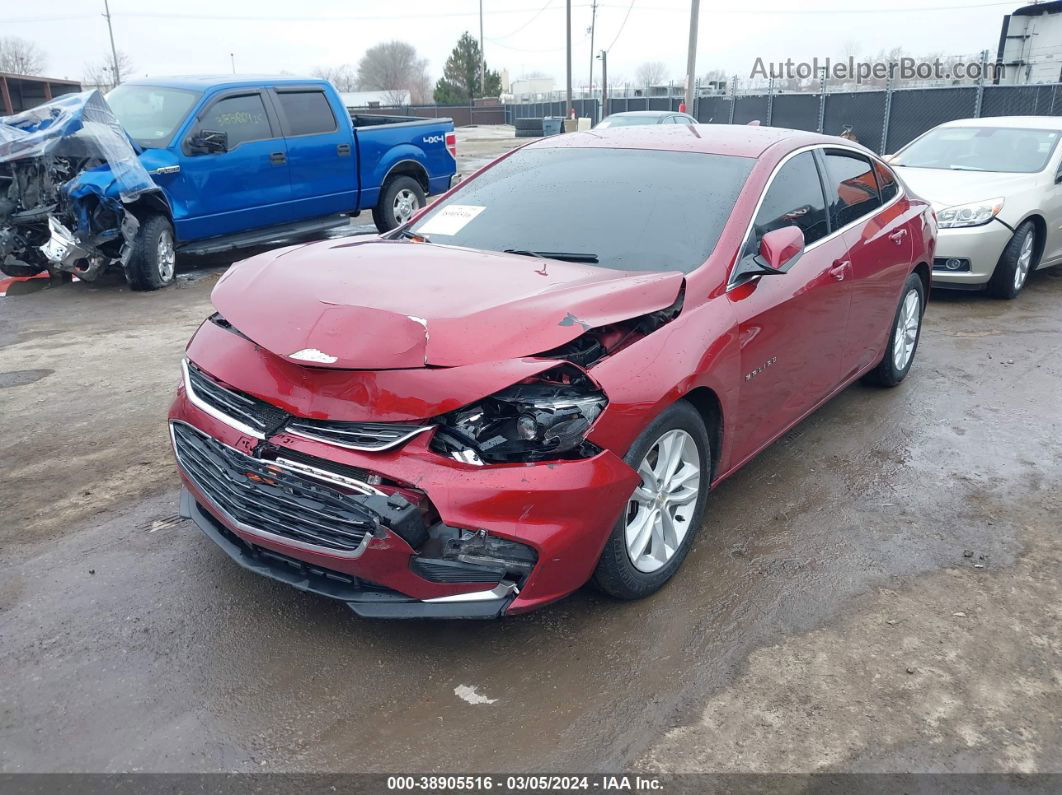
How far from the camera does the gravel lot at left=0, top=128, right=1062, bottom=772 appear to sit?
2652 mm

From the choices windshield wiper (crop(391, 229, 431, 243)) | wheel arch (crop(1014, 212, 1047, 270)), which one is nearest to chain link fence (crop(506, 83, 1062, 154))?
wheel arch (crop(1014, 212, 1047, 270))

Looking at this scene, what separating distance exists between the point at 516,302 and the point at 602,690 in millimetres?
1363

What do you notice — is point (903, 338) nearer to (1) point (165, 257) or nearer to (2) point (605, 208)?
(2) point (605, 208)

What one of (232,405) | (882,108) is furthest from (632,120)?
(232,405)

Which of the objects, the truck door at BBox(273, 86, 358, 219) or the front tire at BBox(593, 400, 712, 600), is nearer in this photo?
the front tire at BBox(593, 400, 712, 600)

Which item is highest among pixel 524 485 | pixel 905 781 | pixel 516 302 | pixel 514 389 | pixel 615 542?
pixel 516 302

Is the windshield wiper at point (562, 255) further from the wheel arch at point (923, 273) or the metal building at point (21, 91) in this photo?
the metal building at point (21, 91)

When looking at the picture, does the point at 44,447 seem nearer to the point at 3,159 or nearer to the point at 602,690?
the point at 602,690

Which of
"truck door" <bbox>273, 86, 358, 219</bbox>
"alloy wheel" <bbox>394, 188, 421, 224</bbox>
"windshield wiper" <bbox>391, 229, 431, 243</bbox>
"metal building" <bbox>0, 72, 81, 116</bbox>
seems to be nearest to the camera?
"windshield wiper" <bbox>391, 229, 431, 243</bbox>

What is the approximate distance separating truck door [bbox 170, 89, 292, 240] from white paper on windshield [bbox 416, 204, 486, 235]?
17.2 ft

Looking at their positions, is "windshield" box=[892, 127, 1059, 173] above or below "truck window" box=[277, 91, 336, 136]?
below

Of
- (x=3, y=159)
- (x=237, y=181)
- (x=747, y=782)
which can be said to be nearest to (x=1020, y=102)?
(x=237, y=181)

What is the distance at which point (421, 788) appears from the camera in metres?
2.51

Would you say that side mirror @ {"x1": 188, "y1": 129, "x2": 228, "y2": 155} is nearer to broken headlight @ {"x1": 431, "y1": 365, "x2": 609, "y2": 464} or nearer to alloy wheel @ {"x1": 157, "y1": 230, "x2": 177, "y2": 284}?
alloy wheel @ {"x1": 157, "y1": 230, "x2": 177, "y2": 284}
